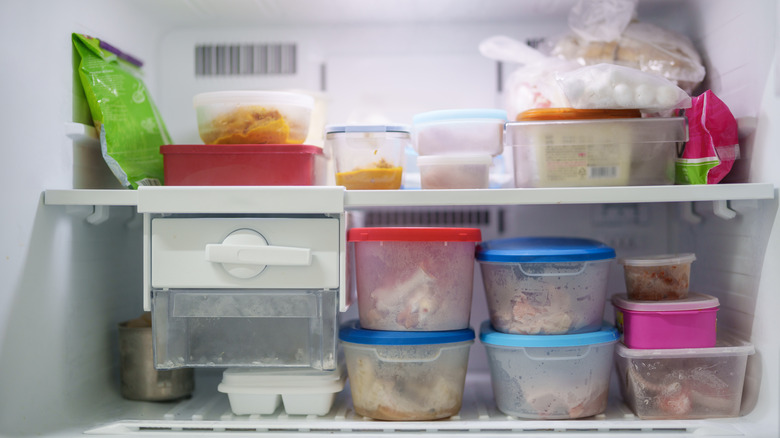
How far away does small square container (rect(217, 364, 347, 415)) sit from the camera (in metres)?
1.12

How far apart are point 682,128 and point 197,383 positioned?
43.9 inches

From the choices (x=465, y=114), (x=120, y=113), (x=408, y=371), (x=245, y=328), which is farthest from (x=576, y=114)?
(x=120, y=113)

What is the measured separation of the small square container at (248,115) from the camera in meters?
1.14

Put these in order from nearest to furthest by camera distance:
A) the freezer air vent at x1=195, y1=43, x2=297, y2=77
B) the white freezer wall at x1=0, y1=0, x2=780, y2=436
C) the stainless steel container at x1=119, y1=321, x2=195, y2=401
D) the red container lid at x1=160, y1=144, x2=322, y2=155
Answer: the white freezer wall at x1=0, y1=0, x2=780, y2=436, the red container lid at x1=160, y1=144, x2=322, y2=155, the stainless steel container at x1=119, y1=321, x2=195, y2=401, the freezer air vent at x1=195, y1=43, x2=297, y2=77

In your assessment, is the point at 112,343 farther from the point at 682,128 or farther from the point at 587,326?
the point at 682,128

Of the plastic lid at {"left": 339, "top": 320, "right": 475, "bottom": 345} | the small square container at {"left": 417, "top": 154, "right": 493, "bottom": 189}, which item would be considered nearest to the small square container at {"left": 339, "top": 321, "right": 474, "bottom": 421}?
the plastic lid at {"left": 339, "top": 320, "right": 475, "bottom": 345}

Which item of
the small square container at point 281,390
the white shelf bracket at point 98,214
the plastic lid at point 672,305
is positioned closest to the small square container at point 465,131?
the plastic lid at point 672,305

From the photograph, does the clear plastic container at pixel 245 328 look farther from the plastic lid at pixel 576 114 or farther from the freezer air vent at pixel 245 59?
the freezer air vent at pixel 245 59

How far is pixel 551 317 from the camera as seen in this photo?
3.54 feet

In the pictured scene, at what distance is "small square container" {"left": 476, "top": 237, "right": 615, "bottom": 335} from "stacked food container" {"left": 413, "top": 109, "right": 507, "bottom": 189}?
0.14m

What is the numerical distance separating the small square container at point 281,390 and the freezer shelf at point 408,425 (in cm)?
2

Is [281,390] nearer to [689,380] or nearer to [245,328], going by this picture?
[245,328]

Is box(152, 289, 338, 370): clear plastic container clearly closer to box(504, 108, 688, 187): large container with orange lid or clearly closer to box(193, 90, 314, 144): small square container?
box(193, 90, 314, 144): small square container

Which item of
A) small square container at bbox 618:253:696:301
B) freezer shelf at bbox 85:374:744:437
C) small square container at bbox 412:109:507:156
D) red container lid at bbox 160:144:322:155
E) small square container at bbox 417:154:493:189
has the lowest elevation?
freezer shelf at bbox 85:374:744:437
